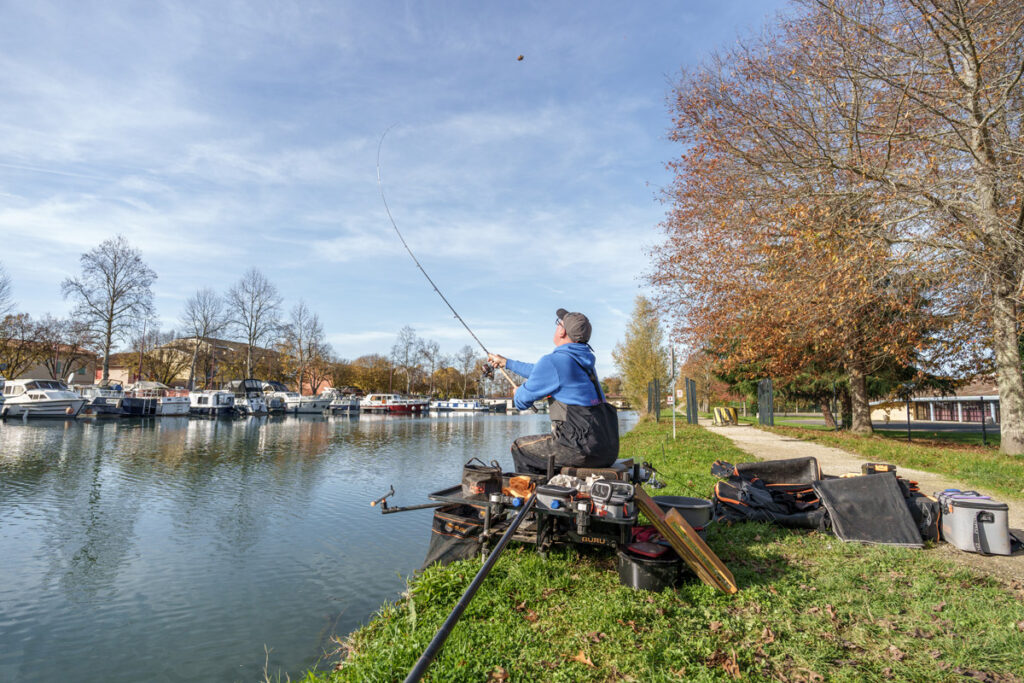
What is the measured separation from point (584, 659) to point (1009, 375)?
14.0 m

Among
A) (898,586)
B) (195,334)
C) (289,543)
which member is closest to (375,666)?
(898,586)

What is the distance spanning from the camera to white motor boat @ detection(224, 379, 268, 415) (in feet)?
163

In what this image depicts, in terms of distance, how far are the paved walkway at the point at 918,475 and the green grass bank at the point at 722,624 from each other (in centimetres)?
37

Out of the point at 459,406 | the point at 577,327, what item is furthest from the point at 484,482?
the point at 459,406

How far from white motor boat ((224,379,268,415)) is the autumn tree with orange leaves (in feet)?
148

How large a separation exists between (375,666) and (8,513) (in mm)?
9650

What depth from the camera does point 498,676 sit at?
10.7ft

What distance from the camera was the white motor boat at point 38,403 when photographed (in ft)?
114

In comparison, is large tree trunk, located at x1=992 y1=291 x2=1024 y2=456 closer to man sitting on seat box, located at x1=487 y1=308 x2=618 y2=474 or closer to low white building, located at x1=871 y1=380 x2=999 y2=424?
man sitting on seat box, located at x1=487 y1=308 x2=618 y2=474

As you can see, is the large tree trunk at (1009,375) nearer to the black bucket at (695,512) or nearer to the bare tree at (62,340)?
the black bucket at (695,512)

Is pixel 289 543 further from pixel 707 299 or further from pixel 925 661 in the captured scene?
pixel 707 299

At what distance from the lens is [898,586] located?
4.40m

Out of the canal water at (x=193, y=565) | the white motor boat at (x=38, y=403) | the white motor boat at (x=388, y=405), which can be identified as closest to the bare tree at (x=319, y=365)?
the white motor boat at (x=388, y=405)

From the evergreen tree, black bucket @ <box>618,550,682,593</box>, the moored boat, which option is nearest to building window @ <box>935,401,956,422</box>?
the evergreen tree
